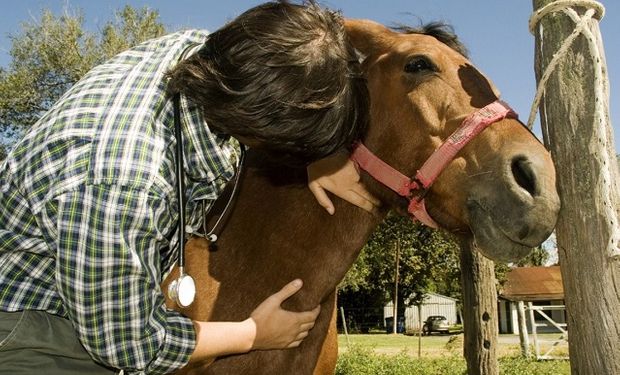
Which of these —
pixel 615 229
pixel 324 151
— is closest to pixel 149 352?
pixel 324 151

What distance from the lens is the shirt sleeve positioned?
5.50 ft

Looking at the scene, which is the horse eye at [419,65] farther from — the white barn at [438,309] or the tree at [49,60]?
the white barn at [438,309]

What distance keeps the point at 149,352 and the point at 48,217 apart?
0.50m

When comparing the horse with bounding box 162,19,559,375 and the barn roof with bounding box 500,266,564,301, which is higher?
the barn roof with bounding box 500,266,564,301

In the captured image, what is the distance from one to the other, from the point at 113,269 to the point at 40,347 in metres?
0.46

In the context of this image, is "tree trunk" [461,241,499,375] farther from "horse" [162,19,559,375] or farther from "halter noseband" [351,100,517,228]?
"halter noseband" [351,100,517,228]

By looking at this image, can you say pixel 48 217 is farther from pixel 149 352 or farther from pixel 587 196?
pixel 587 196

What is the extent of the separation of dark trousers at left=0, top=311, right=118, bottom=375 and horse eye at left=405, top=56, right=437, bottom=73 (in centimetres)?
172

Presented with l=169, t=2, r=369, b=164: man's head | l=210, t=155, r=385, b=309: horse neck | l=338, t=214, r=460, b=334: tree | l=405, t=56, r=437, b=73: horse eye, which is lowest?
l=210, t=155, r=385, b=309: horse neck

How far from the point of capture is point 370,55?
313cm

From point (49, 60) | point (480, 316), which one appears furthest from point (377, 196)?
point (49, 60)

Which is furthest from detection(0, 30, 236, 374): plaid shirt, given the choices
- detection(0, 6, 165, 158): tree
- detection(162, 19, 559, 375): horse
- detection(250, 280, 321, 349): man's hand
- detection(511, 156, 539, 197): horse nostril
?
detection(0, 6, 165, 158): tree

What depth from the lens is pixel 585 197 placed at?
Answer: 238 centimetres

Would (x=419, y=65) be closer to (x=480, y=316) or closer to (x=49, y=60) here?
(x=480, y=316)
